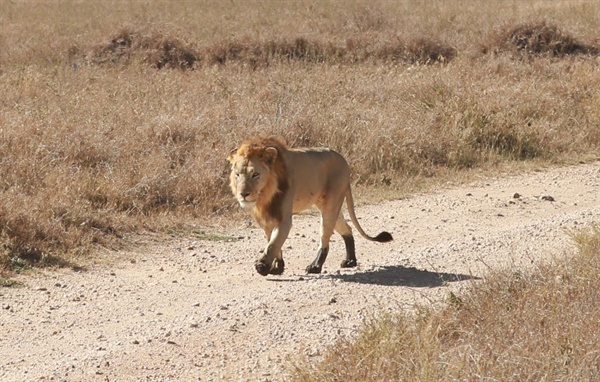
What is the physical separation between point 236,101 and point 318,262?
20.4 feet

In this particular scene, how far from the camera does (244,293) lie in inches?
325

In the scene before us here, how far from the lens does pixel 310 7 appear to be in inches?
1078

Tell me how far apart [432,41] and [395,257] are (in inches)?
542

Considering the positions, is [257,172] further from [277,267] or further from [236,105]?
[236,105]

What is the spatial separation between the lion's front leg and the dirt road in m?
0.15

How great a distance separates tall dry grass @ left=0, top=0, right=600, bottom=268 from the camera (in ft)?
36.4

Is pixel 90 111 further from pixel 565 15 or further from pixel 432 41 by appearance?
pixel 565 15

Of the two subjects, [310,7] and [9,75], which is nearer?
[9,75]

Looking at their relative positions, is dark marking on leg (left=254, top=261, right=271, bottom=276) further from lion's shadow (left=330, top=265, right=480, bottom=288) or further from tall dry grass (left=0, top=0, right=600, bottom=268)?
tall dry grass (left=0, top=0, right=600, bottom=268)

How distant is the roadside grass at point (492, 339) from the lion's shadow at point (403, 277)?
1.15 m

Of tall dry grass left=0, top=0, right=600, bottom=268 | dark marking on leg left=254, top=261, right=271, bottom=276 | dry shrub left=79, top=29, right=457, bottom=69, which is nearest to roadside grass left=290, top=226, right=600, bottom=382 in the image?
dark marking on leg left=254, top=261, right=271, bottom=276

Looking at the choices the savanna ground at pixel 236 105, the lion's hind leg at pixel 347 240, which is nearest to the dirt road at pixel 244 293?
the lion's hind leg at pixel 347 240

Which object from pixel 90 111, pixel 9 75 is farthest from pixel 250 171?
pixel 9 75

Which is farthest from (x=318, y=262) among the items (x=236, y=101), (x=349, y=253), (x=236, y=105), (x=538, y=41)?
(x=538, y=41)
